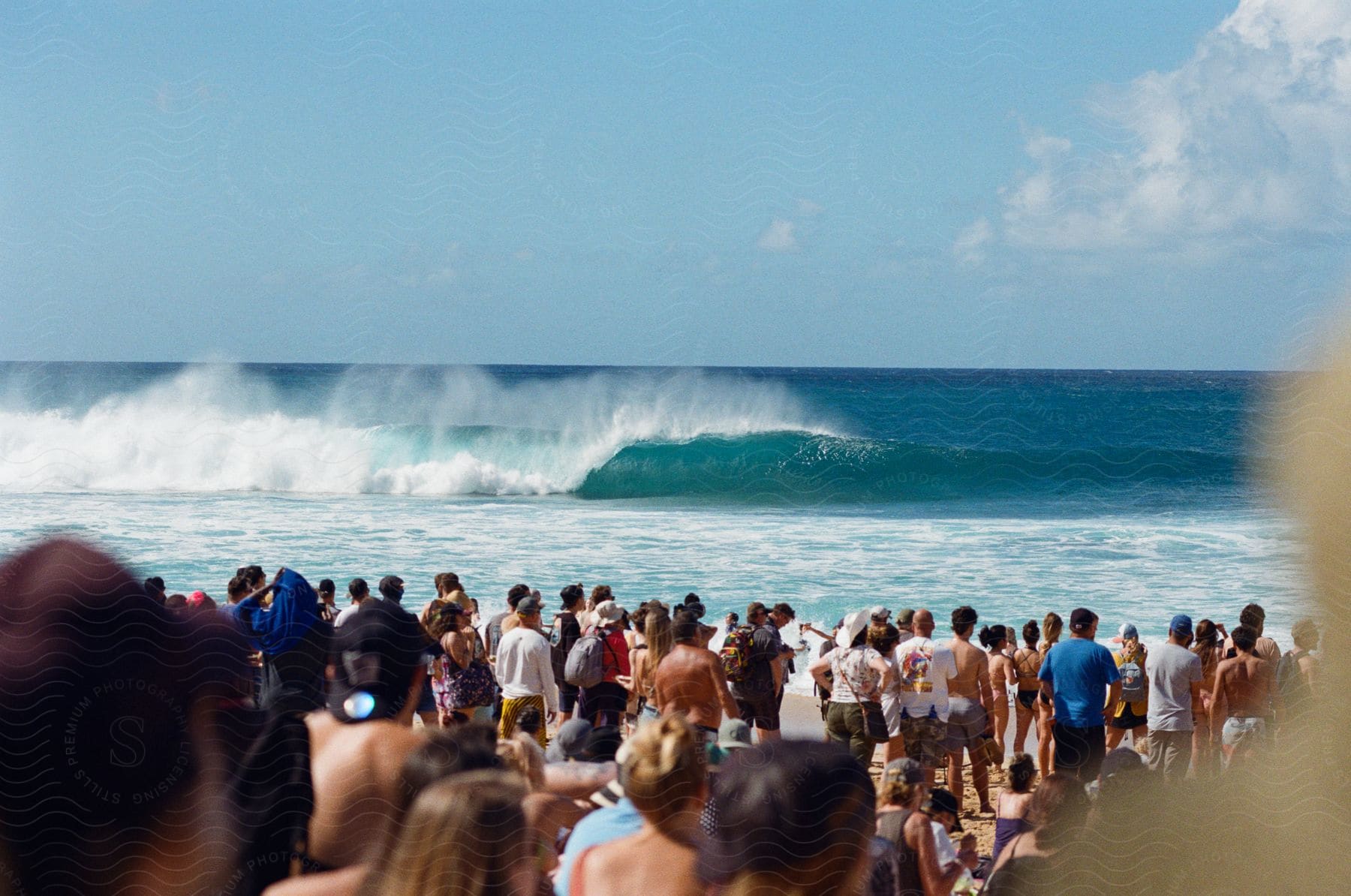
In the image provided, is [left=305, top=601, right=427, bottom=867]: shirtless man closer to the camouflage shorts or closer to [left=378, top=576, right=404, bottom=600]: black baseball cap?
the camouflage shorts

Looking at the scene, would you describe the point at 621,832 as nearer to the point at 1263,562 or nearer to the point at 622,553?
the point at 1263,562

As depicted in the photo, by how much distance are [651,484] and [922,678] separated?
59.6 feet

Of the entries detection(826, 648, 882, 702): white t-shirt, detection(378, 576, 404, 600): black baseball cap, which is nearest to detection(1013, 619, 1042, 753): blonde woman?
detection(826, 648, 882, 702): white t-shirt

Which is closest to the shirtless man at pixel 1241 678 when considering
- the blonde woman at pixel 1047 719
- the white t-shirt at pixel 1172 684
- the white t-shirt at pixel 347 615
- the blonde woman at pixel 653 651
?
the white t-shirt at pixel 1172 684

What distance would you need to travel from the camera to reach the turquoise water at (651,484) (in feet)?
41.3

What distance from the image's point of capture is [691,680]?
452 cm

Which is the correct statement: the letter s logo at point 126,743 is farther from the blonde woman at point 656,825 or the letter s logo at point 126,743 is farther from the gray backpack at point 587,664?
the gray backpack at point 587,664

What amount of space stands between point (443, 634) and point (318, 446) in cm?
1973

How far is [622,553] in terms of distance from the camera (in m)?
14.5

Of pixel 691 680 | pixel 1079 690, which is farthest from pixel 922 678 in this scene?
pixel 691 680

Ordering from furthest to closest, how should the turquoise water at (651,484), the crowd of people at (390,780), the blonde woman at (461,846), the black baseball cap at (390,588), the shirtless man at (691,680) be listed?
the turquoise water at (651,484) < the black baseball cap at (390,588) < the shirtless man at (691,680) < the blonde woman at (461,846) < the crowd of people at (390,780)

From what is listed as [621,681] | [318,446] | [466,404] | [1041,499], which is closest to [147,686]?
[621,681]

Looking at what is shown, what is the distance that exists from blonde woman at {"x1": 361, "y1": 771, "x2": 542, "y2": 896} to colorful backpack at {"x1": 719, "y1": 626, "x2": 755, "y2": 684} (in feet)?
13.6

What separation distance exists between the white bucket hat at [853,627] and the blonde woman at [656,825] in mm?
3799
